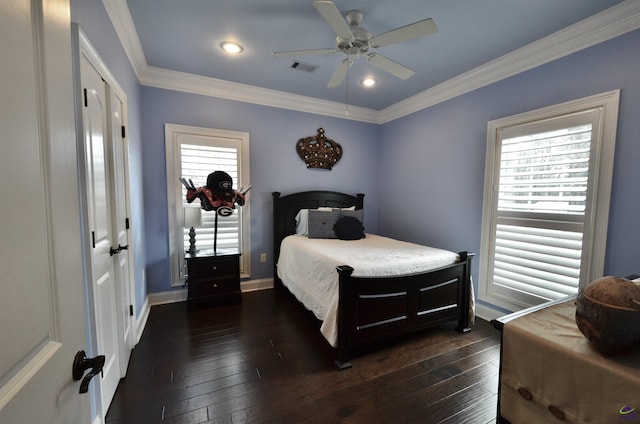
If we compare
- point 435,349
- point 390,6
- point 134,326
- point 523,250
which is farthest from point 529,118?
point 134,326

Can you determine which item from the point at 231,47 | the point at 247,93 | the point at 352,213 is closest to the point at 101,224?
the point at 231,47

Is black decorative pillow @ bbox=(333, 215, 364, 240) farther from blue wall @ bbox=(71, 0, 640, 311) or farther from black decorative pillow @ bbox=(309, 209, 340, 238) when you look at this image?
blue wall @ bbox=(71, 0, 640, 311)

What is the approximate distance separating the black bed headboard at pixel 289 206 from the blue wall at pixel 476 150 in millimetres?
1106

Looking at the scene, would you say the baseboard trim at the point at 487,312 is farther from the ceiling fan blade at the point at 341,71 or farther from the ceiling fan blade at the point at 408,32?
the ceiling fan blade at the point at 341,71

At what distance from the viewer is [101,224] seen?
1567 millimetres

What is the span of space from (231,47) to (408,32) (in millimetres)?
1617

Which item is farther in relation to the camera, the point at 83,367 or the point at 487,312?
the point at 487,312

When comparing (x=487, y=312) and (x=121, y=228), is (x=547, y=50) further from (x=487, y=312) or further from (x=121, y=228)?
(x=121, y=228)

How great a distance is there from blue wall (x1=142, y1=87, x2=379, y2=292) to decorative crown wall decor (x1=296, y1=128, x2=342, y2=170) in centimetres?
8

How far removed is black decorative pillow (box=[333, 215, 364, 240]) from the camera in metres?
3.40

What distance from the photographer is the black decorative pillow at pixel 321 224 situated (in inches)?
134

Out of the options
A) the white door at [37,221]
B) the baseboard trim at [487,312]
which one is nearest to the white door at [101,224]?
the white door at [37,221]

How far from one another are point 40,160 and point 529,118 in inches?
128

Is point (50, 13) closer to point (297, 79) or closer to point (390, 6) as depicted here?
point (390, 6)
